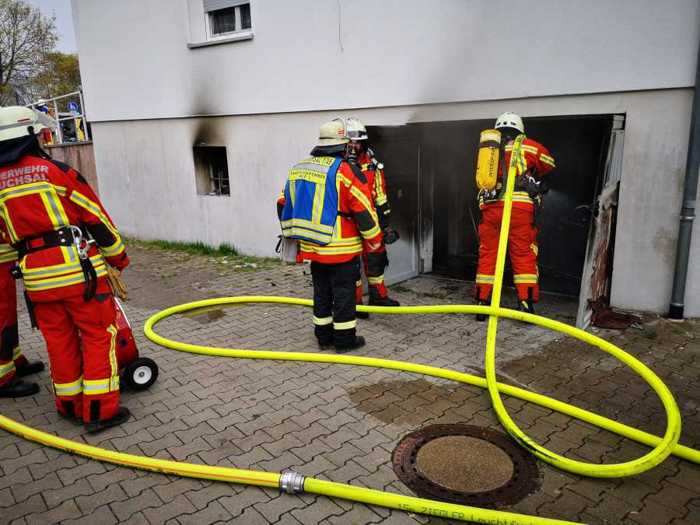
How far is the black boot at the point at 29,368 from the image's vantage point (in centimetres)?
477

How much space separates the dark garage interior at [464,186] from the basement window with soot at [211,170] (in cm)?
361

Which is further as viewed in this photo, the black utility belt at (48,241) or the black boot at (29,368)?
the black boot at (29,368)

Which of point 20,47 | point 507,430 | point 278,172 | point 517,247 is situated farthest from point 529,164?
point 20,47

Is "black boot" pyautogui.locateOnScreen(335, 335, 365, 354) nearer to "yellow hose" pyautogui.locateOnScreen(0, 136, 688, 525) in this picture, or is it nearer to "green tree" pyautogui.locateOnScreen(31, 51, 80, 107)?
"yellow hose" pyautogui.locateOnScreen(0, 136, 688, 525)

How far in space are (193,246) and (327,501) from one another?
7407 millimetres

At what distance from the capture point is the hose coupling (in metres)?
3.04

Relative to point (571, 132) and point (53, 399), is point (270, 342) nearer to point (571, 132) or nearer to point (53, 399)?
point (53, 399)

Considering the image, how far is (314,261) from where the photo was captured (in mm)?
4965

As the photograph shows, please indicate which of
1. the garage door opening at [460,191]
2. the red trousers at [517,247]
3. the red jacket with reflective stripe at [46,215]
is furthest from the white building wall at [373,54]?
the red jacket with reflective stripe at [46,215]

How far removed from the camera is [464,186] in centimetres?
838

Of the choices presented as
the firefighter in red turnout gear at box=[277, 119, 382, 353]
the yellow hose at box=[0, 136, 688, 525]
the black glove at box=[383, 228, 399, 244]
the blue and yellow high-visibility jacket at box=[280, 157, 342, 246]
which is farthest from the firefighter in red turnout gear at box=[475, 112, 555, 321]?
the blue and yellow high-visibility jacket at box=[280, 157, 342, 246]

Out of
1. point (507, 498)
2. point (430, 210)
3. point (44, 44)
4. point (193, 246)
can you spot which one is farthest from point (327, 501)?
point (44, 44)

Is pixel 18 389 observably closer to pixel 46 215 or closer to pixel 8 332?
pixel 8 332

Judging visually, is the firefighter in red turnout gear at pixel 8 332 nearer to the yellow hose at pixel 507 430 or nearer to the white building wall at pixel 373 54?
the yellow hose at pixel 507 430
